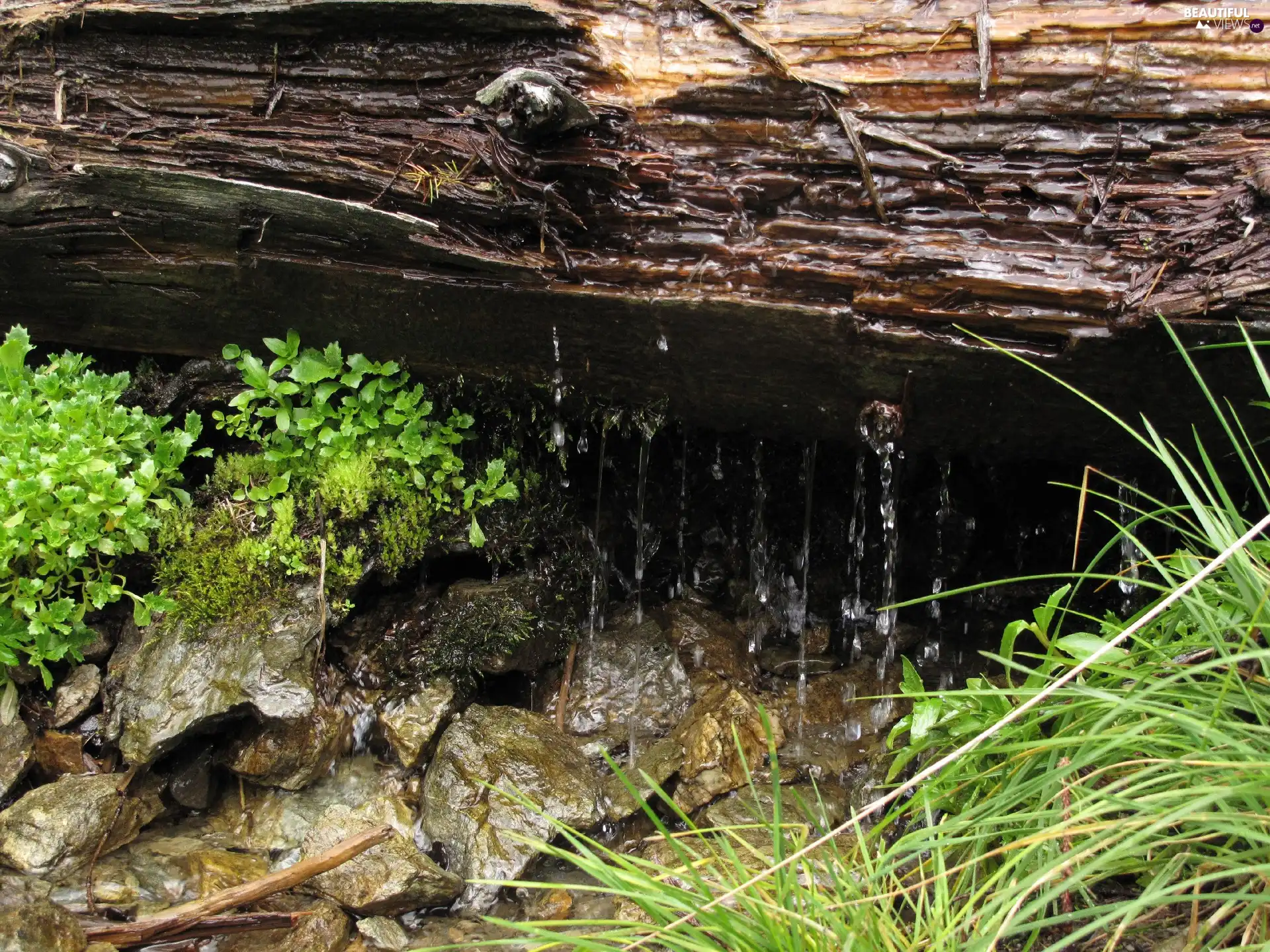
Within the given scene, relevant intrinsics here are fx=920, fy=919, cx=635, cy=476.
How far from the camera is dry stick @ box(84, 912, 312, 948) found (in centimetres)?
354

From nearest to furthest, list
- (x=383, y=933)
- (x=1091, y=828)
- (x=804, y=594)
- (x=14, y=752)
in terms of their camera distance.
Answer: (x=1091, y=828)
(x=383, y=933)
(x=14, y=752)
(x=804, y=594)

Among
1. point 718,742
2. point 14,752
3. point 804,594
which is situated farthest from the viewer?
point 804,594

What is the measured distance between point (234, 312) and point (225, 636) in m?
1.61

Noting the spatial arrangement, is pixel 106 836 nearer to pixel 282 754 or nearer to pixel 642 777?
pixel 282 754

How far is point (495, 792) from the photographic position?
4.47 meters

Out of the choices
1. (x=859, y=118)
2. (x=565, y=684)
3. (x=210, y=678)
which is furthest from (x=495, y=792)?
(x=859, y=118)

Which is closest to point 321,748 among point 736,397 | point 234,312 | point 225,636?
point 225,636

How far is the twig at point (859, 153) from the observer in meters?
3.57

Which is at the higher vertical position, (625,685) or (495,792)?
(625,685)

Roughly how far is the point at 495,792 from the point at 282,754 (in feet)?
3.43

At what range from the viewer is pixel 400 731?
464 cm

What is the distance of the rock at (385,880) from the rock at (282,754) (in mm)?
447

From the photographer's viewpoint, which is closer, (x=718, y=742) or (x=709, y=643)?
(x=718, y=742)

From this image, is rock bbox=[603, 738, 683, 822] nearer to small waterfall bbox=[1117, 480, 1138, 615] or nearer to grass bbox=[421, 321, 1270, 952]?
grass bbox=[421, 321, 1270, 952]
